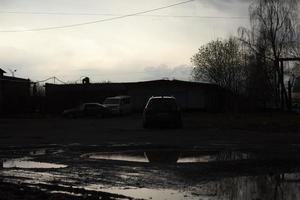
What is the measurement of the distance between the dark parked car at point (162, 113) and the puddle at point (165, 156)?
11.4m

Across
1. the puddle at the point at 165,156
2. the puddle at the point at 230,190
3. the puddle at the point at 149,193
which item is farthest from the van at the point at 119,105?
the puddle at the point at 149,193

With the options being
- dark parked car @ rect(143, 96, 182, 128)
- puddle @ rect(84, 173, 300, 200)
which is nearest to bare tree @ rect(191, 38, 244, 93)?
dark parked car @ rect(143, 96, 182, 128)

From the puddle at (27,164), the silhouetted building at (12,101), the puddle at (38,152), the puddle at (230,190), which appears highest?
the silhouetted building at (12,101)

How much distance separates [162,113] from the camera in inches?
1168

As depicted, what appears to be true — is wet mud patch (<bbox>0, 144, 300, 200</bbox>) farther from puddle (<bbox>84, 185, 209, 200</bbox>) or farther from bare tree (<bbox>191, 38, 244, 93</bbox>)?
bare tree (<bbox>191, 38, 244, 93</bbox>)

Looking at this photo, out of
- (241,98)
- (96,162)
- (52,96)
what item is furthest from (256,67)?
(96,162)

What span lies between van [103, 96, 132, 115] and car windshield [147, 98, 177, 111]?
21.3 metres

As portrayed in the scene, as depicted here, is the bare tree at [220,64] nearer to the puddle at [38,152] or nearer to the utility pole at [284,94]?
the utility pole at [284,94]

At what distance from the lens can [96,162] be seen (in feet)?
49.7

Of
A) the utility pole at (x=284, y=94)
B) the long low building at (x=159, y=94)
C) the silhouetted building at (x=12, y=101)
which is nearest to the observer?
the silhouetted building at (x=12, y=101)

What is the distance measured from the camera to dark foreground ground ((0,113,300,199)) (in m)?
10.1

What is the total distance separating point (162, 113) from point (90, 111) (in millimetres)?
21392

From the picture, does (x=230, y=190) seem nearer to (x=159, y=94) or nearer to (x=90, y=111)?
(x=90, y=111)

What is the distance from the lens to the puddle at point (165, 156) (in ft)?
50.9
